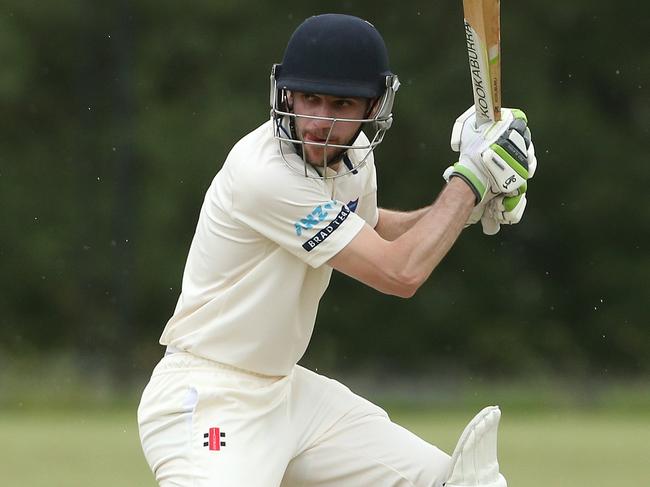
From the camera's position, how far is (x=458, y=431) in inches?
440

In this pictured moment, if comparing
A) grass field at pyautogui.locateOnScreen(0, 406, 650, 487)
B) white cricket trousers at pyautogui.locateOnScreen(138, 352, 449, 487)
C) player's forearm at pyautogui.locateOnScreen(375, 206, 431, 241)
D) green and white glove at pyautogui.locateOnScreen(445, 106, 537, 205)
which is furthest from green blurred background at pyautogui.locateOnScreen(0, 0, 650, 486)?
green and white glove at pyautogui.locateOnScreen(445, 106, 537, 205)

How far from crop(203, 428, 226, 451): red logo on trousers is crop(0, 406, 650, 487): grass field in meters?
3.79

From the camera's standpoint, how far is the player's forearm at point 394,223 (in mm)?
5191

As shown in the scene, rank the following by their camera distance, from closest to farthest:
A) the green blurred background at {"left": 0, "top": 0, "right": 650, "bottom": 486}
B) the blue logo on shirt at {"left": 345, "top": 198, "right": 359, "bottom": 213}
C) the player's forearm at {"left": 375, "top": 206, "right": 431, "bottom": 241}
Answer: the blue logo on shirt at {"left": 345, "top": 198, "right": 359, "bottom": 213} < the player's forearm at {"left": 375, "top": 206, "right": 431, "bottom": 241} < the green blurred background at {"left": 0, "top": 0, "right": 650, "bottom": 486}

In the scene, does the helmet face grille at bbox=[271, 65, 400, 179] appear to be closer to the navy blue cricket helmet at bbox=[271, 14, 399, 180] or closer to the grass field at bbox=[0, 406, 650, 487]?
the navy blue cricket helmet at bbox=[271, 14, 399, 180]

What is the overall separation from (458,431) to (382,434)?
6450 millimetres

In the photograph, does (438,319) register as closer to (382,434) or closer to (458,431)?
(458,431)

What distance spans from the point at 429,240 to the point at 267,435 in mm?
798

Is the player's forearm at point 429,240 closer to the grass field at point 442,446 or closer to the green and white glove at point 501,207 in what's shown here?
the green and white glove at point 501,207

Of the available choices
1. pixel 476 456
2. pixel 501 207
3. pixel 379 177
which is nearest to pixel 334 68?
pixel 501 207

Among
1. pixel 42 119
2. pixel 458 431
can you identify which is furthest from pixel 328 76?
pixel 42 119

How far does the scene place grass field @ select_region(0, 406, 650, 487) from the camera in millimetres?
8507

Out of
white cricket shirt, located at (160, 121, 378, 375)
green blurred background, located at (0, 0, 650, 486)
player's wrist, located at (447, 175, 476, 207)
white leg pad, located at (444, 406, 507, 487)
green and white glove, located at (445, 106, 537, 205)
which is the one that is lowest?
green blurred background, located at (0, 0, 650, 486)

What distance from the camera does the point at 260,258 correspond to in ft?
15.2
